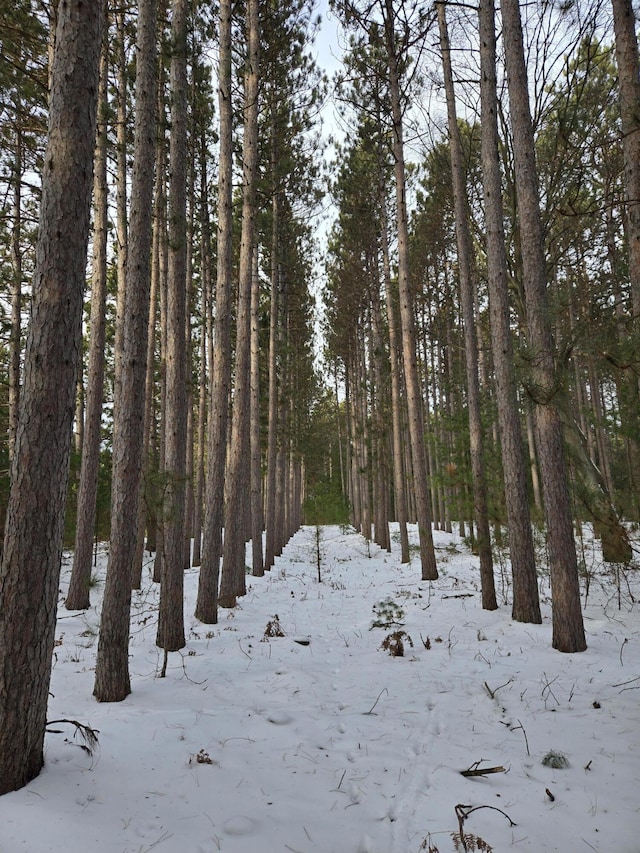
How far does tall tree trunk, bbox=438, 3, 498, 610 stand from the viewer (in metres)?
7.50

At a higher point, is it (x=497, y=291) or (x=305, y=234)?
(x=305, y=234)

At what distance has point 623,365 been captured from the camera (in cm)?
402

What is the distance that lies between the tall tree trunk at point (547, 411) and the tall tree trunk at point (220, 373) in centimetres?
438

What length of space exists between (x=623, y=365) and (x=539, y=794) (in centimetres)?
335

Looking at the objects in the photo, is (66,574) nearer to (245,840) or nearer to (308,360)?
(245,840)

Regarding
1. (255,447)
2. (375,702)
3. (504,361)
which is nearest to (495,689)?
(375,702)

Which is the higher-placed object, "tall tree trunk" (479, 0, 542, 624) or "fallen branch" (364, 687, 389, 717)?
"tall tree trunk" (479, 0, 542, 624)

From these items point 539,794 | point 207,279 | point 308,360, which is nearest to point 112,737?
point 539,794

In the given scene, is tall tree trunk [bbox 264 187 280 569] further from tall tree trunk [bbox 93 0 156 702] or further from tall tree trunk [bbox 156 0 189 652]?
tall tree trunk [bbox 93 0 156 702]

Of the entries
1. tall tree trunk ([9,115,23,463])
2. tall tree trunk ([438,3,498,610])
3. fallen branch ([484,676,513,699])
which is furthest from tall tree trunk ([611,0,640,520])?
tall tree trunk ([9,115,23,463])

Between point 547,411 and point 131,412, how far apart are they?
455 cm

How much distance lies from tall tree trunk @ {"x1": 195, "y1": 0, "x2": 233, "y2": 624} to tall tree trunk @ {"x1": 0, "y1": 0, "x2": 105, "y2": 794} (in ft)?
14.2

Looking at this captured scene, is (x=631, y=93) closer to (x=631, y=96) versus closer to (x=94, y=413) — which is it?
(x=631, y=96)

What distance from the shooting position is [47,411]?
8.94 feet
